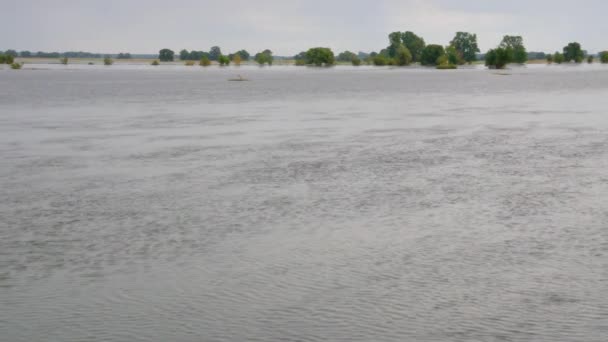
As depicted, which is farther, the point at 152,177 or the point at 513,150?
the point at 513,150

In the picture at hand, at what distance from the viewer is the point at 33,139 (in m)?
28.9

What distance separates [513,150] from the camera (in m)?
25.2

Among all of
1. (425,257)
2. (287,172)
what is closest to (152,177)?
(287,172)

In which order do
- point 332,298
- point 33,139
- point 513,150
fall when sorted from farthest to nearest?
point 33,139
point 513,150
point 332,298

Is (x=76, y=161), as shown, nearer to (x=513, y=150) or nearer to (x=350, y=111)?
(x=513, y=150)

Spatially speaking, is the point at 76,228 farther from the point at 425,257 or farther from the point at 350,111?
the point at 350,111

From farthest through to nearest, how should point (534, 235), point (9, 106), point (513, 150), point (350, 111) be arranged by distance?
point (9, 106)
point (350, 111)
point (513, 150)
point (534, 235)

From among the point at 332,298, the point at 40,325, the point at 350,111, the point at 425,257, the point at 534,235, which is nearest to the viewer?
the point at 40,325

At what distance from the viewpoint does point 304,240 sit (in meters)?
13.6

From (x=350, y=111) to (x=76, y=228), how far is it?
33.0m

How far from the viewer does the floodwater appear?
9.65 meters

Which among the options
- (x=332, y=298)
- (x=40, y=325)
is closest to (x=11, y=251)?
(x=40, y=325)

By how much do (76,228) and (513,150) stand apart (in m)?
15.9

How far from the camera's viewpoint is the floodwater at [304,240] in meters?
9.65
